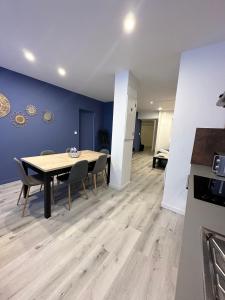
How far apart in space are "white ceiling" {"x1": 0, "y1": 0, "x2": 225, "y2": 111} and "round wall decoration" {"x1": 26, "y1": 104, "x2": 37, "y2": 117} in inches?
32.4

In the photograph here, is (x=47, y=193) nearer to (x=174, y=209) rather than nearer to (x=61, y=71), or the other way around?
(x=174, y=209)

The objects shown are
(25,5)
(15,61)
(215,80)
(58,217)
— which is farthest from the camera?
(15,61)

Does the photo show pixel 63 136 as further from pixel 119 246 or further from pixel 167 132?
pixel 167 132

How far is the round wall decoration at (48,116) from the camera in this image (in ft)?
12.3

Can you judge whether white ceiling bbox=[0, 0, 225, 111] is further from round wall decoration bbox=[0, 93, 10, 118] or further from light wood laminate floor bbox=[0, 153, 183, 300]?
light wood laminate floor bbox=[0, 153, 183, 300]

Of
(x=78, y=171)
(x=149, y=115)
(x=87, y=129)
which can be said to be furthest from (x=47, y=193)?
(x=149, y=115)

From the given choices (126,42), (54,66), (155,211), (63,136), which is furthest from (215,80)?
(63,136)

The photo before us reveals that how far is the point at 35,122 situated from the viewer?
11.8 feet

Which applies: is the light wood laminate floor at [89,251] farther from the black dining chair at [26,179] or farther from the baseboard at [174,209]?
the black dining chair at [26,179]

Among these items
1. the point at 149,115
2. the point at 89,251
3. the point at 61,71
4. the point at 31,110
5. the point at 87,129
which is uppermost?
the point at 61,71

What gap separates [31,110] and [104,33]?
8.46 feet

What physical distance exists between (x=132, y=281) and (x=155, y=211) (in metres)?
1.24

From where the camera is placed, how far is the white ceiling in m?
1.39

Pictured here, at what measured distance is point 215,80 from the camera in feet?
6.24
